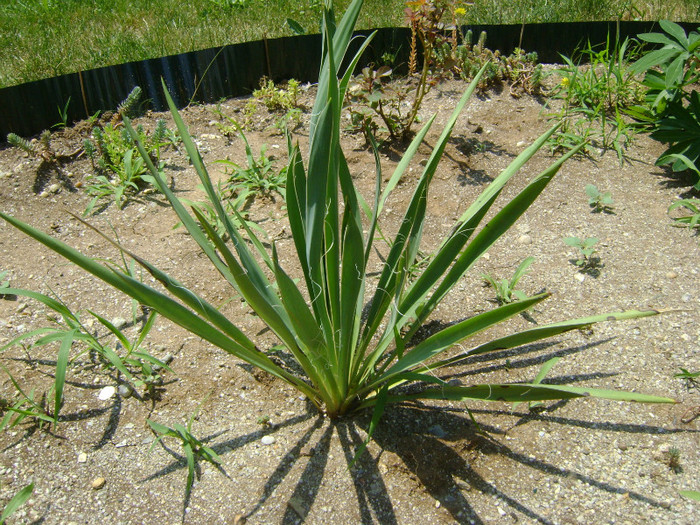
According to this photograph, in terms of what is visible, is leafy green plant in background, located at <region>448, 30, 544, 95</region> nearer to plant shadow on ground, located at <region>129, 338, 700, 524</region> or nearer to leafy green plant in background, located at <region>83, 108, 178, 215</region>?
leafy green plant in background, located at <region>83, 108, 178, 215</region>

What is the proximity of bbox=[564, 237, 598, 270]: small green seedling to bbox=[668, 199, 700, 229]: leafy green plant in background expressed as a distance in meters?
0.38

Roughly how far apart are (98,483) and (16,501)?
18cm

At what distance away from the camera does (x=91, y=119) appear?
2.81 m

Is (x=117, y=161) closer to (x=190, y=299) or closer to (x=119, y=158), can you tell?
(x=119, y=158)

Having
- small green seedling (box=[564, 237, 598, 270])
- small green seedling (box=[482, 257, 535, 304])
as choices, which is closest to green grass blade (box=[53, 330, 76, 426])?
small green seedling (box=[482, 257, 535, 304])

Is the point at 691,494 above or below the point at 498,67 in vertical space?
below

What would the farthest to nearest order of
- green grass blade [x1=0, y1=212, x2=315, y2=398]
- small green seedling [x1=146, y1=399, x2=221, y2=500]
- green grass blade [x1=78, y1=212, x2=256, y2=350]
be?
small green seedling [x1=146, y1=399, x2=221, y2=500] < green grass blade [x1=78, y1=212, x2=256, y2=350] < green grass blade [x1=0, y1=212, x2=315, y2=398]

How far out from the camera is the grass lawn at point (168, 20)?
340cm

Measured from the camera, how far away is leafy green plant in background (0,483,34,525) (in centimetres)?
139

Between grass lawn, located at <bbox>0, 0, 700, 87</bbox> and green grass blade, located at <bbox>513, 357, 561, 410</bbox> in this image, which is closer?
green grass blade, located at <bbox>513, 357, 561, 410</bbox>

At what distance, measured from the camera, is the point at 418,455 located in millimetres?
1545

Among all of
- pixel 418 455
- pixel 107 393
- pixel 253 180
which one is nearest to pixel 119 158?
pixel 253 180

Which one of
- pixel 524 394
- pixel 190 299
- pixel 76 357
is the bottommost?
pixel 76 357

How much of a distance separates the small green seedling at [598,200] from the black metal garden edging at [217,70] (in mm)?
988
